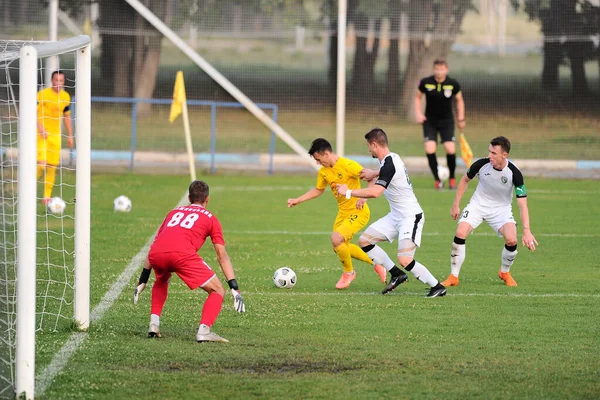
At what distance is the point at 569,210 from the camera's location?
1733 centimetres

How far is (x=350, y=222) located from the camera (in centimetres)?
1044

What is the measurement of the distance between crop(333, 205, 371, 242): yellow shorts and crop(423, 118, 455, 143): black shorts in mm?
8826

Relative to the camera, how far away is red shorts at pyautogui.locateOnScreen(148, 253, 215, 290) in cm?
765

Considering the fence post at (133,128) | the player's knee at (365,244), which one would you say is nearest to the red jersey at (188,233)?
the player's knee at (365,244)

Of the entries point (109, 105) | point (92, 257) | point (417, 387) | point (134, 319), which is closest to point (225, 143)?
point (109, 105)

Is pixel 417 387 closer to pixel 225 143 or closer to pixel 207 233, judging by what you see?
pixel 207 233

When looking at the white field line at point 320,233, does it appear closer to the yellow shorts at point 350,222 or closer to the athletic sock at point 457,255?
the athletic sock at point 457,255

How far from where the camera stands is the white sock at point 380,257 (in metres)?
10.2

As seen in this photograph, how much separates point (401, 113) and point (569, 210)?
956cm

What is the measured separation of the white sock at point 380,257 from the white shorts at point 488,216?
106 centimetres

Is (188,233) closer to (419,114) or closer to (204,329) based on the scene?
(204,329)

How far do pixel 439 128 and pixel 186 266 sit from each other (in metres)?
12.2

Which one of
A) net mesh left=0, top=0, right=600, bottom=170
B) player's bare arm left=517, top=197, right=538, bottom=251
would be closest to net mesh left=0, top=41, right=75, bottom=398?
player's bare arm left=517, top=197, right=538, bottom=251

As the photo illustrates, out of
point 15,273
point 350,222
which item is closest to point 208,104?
point 350,222
